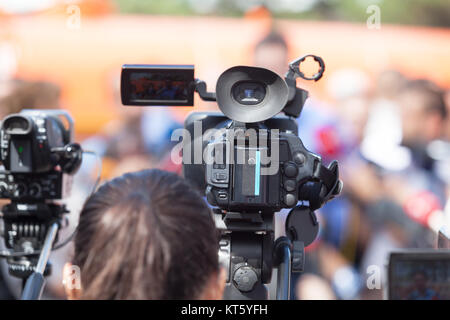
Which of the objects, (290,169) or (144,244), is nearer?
(144,244)

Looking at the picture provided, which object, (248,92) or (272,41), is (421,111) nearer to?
(272,41)

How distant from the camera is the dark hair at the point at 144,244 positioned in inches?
44.1

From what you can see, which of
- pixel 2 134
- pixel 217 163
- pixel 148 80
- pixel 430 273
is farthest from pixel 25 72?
pixel 430 273

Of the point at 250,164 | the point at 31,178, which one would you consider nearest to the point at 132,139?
the point at 31,178

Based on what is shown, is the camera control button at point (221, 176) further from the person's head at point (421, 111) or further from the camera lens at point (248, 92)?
the person's head at point (421, 111)

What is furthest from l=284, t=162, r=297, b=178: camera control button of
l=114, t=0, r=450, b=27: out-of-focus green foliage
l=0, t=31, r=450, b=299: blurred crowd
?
l=114, t=0, r=450, b=27: out-of-focus green foliage

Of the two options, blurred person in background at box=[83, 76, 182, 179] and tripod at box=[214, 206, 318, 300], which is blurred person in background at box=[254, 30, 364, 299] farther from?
tripod at box=[214, 206, 318, 300]

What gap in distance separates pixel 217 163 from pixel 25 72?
2.45 m

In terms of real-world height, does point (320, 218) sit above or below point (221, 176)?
below

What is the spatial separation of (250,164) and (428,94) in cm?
260

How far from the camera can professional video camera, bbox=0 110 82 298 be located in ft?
6.93

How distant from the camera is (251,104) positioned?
70.9 inches

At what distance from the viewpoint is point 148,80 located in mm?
1939

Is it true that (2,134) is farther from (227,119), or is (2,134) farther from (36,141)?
(227,119)
